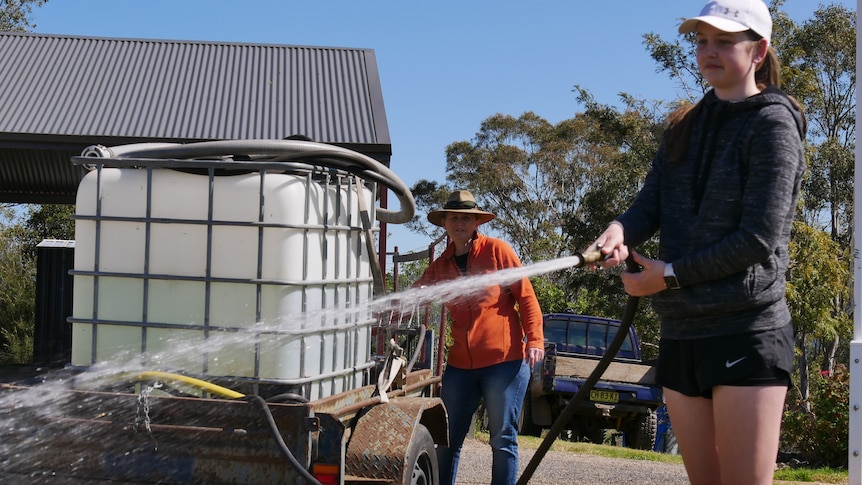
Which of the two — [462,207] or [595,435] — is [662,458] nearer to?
[595,435]

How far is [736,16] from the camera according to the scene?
2672 mm

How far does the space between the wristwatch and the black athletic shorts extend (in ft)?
0.55

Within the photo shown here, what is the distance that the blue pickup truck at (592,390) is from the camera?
1478 cm

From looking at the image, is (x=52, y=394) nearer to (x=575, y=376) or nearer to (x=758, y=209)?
(x=758, y=209)

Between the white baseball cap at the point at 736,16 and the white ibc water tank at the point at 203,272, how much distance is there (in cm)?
216

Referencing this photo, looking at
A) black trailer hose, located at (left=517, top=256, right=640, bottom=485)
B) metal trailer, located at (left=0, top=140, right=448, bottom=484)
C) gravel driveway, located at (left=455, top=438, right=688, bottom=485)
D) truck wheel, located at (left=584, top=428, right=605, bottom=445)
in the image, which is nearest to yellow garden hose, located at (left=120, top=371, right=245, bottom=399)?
metal trailer, located at (left=0, top=140, right=448, bottom=484)

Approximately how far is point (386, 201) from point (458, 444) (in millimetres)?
6858

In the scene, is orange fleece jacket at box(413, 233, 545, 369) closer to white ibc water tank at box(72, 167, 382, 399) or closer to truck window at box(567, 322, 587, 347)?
white ibc water tank at box(72, 167, 382, 399)

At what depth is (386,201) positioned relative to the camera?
12602mm

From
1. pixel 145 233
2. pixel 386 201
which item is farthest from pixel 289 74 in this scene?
pixel 145 233

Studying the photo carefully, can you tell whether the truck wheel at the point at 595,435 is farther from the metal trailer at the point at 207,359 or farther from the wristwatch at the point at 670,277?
the wristwatch at the point at 670,277

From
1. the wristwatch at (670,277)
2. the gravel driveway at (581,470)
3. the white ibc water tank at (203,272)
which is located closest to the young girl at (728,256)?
the wristwatch at (670,277)

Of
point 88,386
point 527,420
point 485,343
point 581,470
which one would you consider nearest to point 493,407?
point 485,343

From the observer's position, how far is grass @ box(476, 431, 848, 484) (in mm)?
9297
